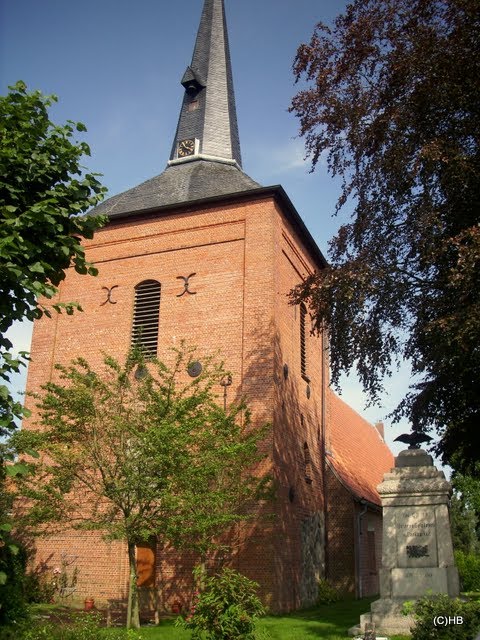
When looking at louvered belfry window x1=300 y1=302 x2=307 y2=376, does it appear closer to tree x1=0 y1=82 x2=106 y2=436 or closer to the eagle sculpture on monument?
the eagle sculpture on monument

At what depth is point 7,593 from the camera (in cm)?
588

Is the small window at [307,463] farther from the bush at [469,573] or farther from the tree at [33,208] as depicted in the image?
the tree at [33,208]

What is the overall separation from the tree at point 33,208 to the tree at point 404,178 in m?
4.64

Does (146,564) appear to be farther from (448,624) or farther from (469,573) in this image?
(469,573)

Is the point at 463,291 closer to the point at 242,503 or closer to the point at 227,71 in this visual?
the point at 242,503

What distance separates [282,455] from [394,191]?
7.81 metres

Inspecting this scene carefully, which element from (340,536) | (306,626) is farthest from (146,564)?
(340,536)

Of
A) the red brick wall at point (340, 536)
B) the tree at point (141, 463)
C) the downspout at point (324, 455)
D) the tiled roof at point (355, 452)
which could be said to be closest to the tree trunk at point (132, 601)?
the tree at point (141, 463)

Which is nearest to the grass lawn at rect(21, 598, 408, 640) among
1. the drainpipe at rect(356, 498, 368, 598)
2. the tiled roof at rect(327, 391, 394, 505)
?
the drainpipe at rect(356, 498, 368, 598)

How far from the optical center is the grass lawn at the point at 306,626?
433 inches

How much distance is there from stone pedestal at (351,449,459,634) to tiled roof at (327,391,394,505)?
874cm

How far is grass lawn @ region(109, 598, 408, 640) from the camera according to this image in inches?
433

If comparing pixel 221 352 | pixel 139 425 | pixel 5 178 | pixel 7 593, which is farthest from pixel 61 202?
pixel 221 352

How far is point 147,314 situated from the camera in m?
18.3
